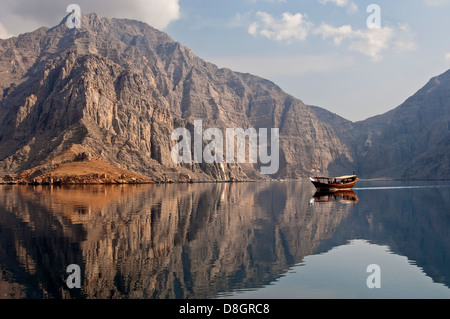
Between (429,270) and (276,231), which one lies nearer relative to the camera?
(429,270)

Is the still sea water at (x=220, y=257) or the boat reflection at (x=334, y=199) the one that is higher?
the still sea water at (x=220, y=257)

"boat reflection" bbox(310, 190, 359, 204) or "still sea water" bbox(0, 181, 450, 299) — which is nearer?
"still sea water" bbox(0, 181, 450, 299)

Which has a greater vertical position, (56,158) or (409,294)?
(56,158)

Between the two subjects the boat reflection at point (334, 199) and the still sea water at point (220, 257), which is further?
the boat reflection at point (334, 199)

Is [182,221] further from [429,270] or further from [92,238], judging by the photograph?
[429,270]

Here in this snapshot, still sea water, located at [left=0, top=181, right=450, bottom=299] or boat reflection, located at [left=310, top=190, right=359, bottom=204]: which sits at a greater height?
still sea water, located at [left=0, top=181, right=450, bottom=299]

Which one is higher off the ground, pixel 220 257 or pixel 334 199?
pixel 220 257

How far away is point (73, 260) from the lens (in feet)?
92.1

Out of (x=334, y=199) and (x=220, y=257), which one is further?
(x=334, y=199)

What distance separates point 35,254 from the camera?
2997 cm
